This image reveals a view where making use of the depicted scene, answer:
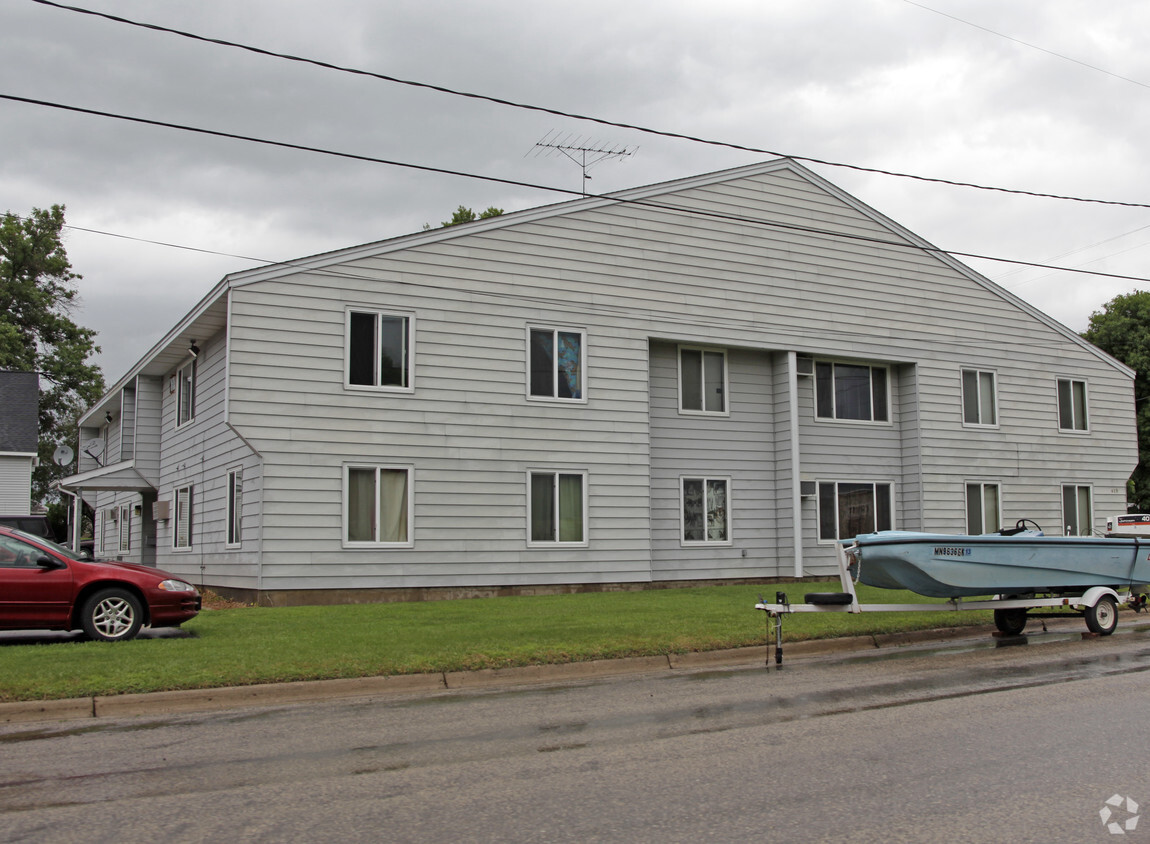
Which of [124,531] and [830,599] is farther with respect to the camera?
[124,531]

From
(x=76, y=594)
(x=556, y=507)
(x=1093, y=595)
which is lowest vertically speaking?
(x=1093, y=595)

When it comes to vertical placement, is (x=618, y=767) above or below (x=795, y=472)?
below

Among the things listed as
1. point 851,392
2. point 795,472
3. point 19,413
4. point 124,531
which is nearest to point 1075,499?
point 851,392

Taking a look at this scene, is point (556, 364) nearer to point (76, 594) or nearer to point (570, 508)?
point (570, 508)

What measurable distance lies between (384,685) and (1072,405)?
23387 mm

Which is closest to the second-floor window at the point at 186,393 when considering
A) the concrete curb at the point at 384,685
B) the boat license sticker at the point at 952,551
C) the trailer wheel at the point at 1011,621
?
the concrete curb at the point at 384,685

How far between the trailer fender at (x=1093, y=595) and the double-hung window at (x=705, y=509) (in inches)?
367

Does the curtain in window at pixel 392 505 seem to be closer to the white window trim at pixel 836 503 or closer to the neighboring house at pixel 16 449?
the white window trim at pixel 836 503

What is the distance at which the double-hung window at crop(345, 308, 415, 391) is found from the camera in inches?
764

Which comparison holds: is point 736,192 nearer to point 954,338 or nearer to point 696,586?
point 954,338

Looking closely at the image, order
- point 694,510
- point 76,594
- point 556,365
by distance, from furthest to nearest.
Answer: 1. point 694,510
2. point 556,365
3. point 76,594

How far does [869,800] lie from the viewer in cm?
593

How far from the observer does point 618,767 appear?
682 cm

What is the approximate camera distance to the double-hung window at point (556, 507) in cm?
2062
